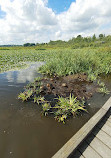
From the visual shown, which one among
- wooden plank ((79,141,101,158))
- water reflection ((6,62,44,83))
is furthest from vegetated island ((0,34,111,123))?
wooden plank ((79,141,101,158))

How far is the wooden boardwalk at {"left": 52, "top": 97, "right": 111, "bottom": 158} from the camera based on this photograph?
1.56 m

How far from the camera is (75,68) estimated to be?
688 centimetres

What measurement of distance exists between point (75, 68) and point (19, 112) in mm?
5206

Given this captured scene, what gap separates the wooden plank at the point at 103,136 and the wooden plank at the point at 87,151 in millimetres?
350

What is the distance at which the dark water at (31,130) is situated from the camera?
1.96m

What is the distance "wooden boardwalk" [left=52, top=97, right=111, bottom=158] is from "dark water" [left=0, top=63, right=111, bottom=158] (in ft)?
1.70

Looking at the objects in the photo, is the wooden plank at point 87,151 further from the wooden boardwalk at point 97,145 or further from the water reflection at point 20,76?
the water reflection at point 20,76

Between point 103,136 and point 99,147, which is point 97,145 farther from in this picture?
point 103,136

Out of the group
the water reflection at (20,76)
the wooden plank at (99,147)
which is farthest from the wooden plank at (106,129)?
the water reflection at (20,76)

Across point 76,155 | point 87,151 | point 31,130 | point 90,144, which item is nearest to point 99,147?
point 90,144

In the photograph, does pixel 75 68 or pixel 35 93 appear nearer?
pixel 35 93

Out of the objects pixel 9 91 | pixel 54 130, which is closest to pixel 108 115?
pixel 54 130

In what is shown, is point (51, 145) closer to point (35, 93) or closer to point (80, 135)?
point (80, 135)

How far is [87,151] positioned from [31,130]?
150 cm
